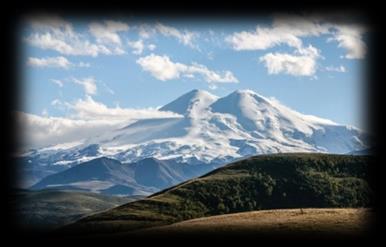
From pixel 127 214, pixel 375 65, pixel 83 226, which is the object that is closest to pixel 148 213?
pixel 127 214

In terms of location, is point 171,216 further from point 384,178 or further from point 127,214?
point 384,178

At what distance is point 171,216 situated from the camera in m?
172

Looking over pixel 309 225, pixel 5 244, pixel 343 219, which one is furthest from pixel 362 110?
pixel 343 219

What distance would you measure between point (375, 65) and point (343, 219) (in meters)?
60.4

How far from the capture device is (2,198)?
21656 millimetres

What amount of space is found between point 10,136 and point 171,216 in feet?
502

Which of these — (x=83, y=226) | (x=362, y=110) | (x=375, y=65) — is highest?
(x=375, y=65)

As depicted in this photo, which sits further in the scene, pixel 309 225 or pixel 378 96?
pixel 309 225

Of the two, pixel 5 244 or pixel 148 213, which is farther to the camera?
pixel 148 213

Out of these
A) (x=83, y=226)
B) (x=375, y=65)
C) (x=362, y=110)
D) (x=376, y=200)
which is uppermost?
(x=375, y=65)

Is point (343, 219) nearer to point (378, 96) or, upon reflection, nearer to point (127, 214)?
point (378, 96)

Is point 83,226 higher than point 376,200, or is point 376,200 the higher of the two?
point 376,200

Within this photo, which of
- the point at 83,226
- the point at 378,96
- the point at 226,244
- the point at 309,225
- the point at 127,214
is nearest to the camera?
the point at 378,96

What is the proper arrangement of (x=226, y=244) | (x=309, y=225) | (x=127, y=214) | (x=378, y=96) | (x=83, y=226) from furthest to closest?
(x=127, y=214), (x=83, y=226), (x=309, y=225), (x=226, y=244), (x=378, y=96)
